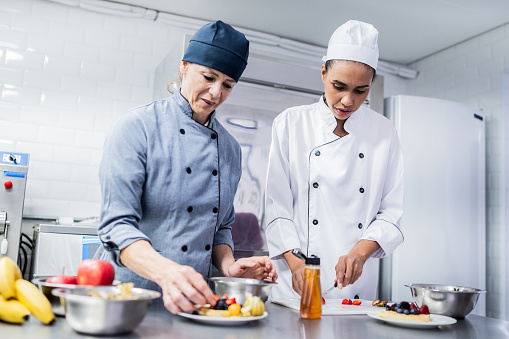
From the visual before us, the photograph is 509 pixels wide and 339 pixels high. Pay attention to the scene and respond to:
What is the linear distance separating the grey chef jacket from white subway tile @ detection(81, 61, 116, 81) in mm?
2723

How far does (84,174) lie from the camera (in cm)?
407

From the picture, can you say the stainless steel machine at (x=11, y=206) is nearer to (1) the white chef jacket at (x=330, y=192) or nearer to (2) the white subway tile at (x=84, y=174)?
(2) the white subway tile at (x=84, y=174)

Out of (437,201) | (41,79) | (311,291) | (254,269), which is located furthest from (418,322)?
(41,79)

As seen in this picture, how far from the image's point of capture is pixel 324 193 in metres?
2.10

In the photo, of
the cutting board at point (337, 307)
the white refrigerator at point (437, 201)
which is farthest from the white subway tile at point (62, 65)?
the cutting board at point (337, 307)

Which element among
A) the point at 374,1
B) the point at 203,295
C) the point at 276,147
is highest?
the point at 374,1

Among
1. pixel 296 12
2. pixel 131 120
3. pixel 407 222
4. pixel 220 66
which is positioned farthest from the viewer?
pixel 296 12

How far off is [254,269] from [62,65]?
314cm

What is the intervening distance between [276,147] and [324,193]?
28 centimetres

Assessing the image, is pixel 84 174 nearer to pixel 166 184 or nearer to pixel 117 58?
pixel 117 58

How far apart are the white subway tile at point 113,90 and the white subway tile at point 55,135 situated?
413mm

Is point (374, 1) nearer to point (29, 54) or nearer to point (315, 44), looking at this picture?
point (315, 44)

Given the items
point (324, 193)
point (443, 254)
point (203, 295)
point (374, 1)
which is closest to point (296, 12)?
point (374, 1)

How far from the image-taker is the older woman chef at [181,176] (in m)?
A: 1.41
